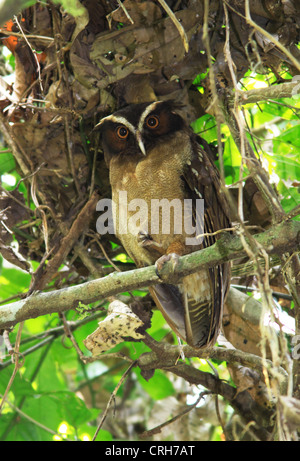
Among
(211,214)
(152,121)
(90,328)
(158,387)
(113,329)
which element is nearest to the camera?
(113,329)

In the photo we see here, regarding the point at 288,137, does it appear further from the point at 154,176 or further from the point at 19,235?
the point at 19,235

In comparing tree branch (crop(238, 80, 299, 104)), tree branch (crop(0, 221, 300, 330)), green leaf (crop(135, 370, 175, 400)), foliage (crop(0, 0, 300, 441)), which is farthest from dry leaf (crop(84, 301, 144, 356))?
green leaf (crop(135, 370, 175, 400))

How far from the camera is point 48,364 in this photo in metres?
3.08

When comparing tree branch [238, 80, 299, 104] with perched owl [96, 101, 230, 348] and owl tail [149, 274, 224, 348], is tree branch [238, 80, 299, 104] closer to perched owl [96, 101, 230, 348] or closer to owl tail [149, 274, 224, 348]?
perched owl [96, 101, 230, 348]

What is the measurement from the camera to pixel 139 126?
239 cm

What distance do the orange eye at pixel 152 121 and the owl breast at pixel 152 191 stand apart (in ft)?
0.33

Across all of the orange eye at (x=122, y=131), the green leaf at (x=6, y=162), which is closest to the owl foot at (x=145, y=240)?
the orange eye at (x=122, y=131)

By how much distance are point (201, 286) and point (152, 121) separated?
87 centimetres

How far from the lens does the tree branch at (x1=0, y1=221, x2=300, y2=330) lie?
1646 mm

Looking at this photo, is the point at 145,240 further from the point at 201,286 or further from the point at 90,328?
the point at 90,328

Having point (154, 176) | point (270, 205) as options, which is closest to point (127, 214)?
point (154, 176)

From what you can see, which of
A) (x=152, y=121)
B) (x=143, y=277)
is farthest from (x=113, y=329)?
(x=152, y=121)

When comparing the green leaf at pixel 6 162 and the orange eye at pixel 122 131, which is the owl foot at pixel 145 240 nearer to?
the orange eye at pixel 122 131

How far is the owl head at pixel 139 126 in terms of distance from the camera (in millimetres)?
2396
